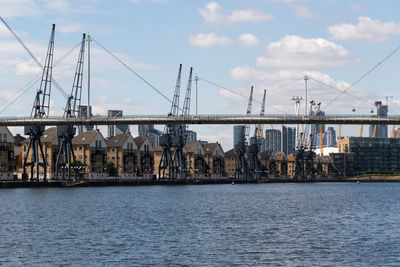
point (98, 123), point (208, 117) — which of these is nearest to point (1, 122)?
point (98, 123)

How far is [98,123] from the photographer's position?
138 metres

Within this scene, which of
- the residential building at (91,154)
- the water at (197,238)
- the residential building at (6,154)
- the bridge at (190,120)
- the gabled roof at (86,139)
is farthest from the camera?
the gabled roof at (86,139)

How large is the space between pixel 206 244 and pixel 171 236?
474 centimetres

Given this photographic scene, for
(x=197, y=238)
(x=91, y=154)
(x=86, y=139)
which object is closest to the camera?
(x=197, y=238)

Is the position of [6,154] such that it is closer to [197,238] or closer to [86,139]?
[86,139]

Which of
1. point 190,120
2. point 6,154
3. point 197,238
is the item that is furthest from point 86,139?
point 197,238

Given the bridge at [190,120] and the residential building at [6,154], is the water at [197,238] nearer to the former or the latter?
the bridge at [190,120]

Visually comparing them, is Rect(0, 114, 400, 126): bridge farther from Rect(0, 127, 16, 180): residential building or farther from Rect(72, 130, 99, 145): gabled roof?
Rect(72, 130, 99, 145): gabled roof

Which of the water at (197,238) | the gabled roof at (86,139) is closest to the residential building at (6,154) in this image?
the gabled roof at (86,139)

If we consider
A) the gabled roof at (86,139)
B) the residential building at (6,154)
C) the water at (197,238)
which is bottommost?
the water at (197,238)

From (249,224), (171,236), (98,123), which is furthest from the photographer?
(98,123)

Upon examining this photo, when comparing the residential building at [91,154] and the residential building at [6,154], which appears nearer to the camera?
the residential building at [6,154]

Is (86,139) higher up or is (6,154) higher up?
(86,139)

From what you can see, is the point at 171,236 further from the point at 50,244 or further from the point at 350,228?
the point at 350,228
